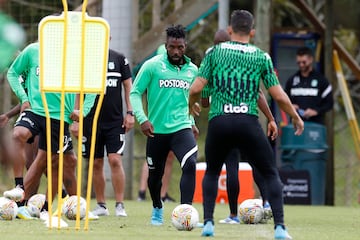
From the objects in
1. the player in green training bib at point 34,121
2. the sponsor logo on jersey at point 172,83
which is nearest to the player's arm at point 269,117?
the sponsor logo on jersey at point 172,83

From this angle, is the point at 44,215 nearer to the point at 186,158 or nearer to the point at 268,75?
the point at 186,158

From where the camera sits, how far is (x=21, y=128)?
40.1 ft

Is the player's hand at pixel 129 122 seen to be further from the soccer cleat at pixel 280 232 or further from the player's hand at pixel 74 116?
the soccer cleat at pixel 280 232

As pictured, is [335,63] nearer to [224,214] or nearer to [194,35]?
[194,35]

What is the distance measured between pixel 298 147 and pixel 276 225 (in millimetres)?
8549

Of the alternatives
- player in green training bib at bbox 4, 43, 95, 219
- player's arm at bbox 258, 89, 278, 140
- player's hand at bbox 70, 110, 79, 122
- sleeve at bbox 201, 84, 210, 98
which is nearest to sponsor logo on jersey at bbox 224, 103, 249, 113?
sleeve at bbox 201, 84, 210, 98

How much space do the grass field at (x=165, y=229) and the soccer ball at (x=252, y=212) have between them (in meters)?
0.18

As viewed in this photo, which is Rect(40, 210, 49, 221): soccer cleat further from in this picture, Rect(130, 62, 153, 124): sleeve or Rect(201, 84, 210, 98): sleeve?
Rect(201, 84, 210, 98): sleeve

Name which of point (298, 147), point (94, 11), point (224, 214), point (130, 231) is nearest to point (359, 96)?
point (298, 147)

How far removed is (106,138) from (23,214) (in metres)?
1.79

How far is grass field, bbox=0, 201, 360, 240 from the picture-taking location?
388 inches

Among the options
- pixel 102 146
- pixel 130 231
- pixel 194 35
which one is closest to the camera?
pixel 130 231

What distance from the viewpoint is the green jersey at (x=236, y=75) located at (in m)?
9.73

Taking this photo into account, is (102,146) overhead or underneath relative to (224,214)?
overhead
